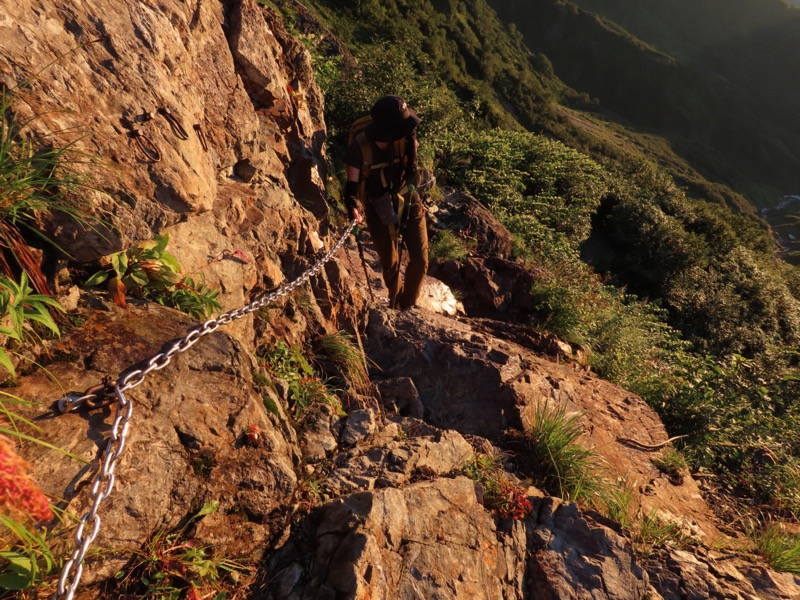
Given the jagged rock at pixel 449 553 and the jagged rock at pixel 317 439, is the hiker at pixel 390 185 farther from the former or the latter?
the jagged rock at pixel 449 553

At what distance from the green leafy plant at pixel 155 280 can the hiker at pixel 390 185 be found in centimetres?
204

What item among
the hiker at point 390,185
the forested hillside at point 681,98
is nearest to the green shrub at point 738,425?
the hiker at point 390,185

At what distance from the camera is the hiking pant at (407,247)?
197 inches

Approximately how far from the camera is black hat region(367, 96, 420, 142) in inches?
165

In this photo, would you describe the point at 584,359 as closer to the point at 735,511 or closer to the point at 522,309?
the point at 522,309

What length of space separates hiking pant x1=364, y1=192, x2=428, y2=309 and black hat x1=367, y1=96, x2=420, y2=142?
28.0 inches

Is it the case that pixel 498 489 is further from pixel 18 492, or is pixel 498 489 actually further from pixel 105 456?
pixel 18 492

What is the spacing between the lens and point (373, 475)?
2.59 metres

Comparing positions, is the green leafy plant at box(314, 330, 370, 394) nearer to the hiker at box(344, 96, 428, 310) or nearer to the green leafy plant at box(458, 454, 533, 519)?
the green leafy plant at box(458, 454, 533, 519)

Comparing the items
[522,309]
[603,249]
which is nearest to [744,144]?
[603,249]

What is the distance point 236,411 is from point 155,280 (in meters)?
0.94

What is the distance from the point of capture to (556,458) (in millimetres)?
3619

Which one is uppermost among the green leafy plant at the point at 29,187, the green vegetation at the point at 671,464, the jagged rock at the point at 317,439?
the green leafy plant at the point at 29,187

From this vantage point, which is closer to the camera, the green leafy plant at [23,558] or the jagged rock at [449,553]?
the green leafy plant at [23,558]
